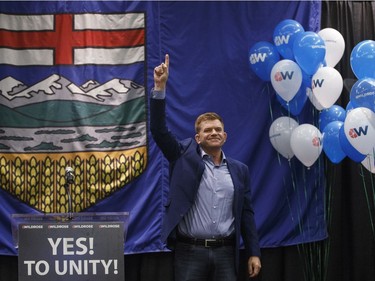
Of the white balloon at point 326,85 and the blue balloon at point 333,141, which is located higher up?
the white balloon at point 326,85

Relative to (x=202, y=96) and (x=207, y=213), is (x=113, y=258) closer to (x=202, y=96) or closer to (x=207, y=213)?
(x=207, y=213)

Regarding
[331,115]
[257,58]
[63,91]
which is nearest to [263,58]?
[257,58]

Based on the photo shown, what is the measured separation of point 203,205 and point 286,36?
170 cm

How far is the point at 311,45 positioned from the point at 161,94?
1504 mm

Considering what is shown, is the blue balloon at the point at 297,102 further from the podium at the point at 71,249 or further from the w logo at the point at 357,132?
the podium at the point at 71,249

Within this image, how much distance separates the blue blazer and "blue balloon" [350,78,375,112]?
37.8 inches

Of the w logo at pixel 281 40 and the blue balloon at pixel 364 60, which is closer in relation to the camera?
the blue balloon at pixel 364 60

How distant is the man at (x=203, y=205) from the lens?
3309 millimetres

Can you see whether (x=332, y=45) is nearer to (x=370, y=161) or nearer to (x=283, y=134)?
(x=283, y=134)

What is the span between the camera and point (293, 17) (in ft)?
15.9

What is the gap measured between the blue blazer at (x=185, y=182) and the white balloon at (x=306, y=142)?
2.94ft

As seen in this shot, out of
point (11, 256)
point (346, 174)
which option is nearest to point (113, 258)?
point (11, 256)

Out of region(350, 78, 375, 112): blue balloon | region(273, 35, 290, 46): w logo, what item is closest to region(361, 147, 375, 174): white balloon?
region(350, 78, 375, 112): blue balloon

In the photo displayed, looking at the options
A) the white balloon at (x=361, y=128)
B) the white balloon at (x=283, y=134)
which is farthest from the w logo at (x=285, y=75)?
the white balloon at (x=361, y=128)
